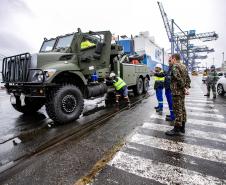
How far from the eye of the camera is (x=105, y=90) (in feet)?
24.6

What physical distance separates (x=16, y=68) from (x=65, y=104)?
5.79ft

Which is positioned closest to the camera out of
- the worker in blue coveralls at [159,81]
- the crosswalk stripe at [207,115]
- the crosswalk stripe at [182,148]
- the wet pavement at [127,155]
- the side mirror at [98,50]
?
the wet pavement at [127,155]

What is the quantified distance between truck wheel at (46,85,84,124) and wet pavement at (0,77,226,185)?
0.97 feet

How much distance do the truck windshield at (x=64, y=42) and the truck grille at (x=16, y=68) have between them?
1463 mm

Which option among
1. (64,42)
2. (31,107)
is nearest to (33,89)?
(31,107)

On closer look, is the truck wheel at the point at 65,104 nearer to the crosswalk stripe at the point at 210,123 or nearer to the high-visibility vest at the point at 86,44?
the high-visibility vest at the point at 86,44

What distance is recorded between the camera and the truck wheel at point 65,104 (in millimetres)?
5320

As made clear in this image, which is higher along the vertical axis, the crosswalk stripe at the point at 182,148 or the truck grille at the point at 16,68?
the truck grille at the point at 16,68

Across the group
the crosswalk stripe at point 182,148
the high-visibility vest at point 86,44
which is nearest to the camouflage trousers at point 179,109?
the crosswalk stripe at point 182,148

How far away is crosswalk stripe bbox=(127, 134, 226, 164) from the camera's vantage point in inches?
132

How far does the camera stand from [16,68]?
573 cm

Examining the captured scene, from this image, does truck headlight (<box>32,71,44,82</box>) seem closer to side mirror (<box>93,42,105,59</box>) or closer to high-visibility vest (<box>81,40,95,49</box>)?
high-visibility vest (<box>81,40,95,49</box>)

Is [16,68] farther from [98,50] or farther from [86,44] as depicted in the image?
[98,50]

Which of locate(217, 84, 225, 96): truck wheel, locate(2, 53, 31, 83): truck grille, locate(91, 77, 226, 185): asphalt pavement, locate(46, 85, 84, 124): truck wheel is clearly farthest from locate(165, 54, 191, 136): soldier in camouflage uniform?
locate(217, 84, 225, 96): truck wheel
